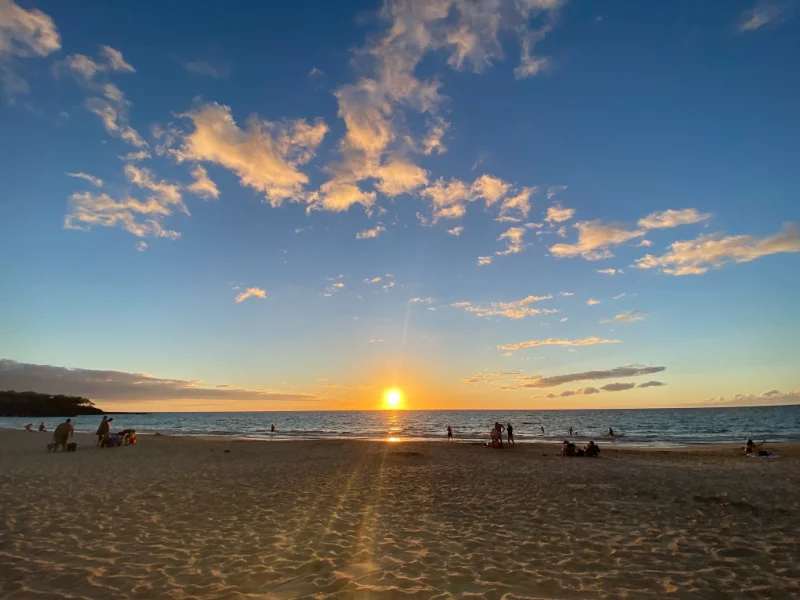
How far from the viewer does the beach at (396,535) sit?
6676 millimetres

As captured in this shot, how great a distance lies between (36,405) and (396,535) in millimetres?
214023

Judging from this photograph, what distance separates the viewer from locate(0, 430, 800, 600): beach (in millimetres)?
6676

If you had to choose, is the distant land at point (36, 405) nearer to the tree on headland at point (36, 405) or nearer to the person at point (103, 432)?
the tree on headland at point (36, 405)

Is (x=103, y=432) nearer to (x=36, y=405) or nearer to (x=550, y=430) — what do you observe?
(x=550, y=430)

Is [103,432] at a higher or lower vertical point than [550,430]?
higher

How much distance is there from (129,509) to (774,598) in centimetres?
1349

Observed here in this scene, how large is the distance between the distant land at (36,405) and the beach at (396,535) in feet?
647

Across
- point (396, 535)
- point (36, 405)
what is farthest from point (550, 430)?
point (36, 405)

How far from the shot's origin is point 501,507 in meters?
11.9

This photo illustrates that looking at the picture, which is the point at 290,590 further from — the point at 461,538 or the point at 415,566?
the point at 461,538

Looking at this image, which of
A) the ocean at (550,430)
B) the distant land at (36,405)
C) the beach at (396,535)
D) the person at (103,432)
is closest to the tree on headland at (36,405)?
the distant land at (36,405)

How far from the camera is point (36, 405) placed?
167750mm

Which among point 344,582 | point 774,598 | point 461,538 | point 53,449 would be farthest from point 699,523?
point 53,449

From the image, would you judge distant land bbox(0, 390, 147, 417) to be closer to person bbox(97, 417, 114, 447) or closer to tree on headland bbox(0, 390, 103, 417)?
tree on headland bbox(0, 390, 103, 417)
